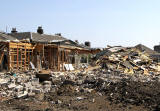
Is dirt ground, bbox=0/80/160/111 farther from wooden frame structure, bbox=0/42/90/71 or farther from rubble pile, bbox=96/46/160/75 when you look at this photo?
rubble pile, bbox=96/46/160/75

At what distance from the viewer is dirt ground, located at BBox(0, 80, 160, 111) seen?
9.48m

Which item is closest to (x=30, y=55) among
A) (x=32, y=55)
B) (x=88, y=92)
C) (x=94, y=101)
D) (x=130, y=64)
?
(x=32, y=55)

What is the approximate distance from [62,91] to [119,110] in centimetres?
388

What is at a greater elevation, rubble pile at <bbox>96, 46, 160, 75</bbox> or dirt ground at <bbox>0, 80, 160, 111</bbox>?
dirt ground at <bbox>0, 80, 160, 111</bbox>

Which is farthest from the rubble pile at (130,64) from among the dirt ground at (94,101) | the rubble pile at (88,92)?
the dirt ground at (94,101)

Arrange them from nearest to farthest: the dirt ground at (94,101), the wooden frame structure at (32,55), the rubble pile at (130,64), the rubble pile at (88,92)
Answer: the dirt ground at (94,101), the rubble pile at (88,92), the wooden frame structure at (32,55), the rubble pile at (130,64)

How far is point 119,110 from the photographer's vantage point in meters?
9.25

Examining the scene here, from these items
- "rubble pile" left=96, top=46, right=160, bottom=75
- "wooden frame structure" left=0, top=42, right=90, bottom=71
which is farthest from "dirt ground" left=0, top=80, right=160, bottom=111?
"rubble pile" left=96, top=46, right=160, bottom=75

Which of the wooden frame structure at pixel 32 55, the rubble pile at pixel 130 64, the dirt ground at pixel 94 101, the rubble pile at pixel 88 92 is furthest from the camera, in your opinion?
the rubble pile at pixel 130 64

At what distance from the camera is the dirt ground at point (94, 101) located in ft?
31.1

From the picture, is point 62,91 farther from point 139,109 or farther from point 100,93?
point 139,109

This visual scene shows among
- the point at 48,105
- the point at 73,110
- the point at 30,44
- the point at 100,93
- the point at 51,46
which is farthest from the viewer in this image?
the point at 51,46

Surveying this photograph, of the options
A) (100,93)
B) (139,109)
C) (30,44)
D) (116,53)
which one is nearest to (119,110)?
(139,109)

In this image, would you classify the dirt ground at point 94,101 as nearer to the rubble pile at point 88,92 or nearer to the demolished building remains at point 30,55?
the rubble pile at point 88,92
